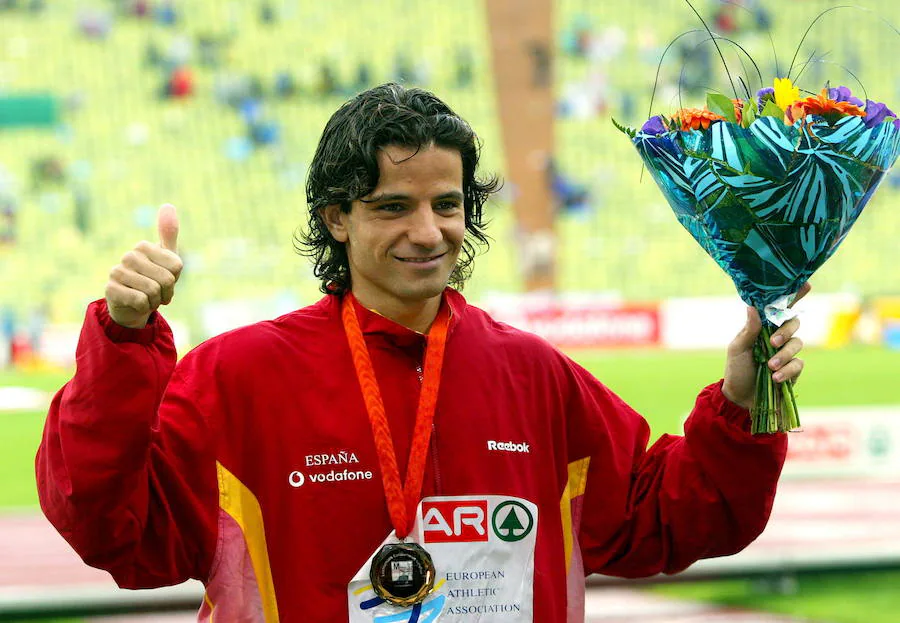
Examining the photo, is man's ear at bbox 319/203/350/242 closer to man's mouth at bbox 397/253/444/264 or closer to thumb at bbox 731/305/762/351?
man's mouth at bbox 397/253/444/264

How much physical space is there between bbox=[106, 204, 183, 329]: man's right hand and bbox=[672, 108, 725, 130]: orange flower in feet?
2.99

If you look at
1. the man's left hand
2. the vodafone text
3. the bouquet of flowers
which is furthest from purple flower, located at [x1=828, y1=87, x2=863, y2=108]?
the vodafone text

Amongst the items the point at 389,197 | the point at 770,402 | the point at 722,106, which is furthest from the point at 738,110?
the point at 389,197

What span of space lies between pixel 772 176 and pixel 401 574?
92 centimetres

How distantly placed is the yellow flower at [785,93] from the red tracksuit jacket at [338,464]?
52 centimetres

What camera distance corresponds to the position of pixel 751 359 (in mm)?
2422

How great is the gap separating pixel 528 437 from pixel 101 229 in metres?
22.8

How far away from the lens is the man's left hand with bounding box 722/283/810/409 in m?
2.36

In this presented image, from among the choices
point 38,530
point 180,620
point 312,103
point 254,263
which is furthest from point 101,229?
point 180,620

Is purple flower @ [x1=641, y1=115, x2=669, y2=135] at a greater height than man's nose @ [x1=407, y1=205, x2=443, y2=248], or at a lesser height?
greater

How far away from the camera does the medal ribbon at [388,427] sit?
2.30m

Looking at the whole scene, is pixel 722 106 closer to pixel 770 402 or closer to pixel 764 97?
pixel 764 97

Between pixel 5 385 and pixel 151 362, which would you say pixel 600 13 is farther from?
pixel 151 362

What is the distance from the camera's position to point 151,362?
2072mm
